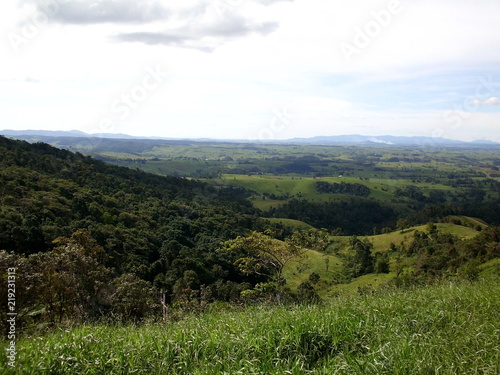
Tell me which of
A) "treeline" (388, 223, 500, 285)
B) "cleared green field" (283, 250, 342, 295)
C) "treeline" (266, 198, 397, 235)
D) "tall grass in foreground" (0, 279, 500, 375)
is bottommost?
"treeline" (266, 198, 397, 235)

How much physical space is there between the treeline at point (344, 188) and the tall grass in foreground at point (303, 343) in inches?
6652

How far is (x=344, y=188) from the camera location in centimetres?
17500

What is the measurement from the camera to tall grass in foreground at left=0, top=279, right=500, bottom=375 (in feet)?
15.1

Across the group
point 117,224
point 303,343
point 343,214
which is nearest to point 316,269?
point 117,224

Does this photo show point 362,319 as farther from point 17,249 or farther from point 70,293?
point 17,249

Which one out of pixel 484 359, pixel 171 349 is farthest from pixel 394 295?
pixel 171 349

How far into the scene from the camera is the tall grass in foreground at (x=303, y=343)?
4.61 meters

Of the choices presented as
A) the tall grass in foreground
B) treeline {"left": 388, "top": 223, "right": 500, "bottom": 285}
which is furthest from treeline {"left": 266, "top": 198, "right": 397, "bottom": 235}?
the tall grass in foreground

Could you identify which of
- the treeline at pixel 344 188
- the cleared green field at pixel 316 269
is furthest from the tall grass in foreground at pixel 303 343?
the treeline at pixel 344 188

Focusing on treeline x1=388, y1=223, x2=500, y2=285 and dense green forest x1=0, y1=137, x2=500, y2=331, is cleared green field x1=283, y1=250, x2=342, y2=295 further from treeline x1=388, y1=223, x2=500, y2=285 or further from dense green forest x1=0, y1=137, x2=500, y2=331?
treeline x1=388, y1=223, x2=500, y2=285

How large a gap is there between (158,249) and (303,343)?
142 feet

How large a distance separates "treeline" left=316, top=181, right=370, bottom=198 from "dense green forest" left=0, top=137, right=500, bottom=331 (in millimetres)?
42535

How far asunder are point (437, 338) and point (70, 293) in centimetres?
1046

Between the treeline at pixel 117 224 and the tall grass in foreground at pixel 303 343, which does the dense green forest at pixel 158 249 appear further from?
the tall grass in foreground at pixel 303 343
